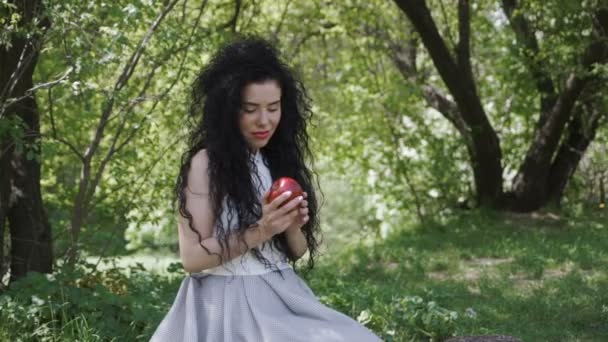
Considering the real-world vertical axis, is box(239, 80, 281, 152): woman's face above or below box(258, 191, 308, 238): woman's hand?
above

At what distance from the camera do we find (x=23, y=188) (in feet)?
18.5

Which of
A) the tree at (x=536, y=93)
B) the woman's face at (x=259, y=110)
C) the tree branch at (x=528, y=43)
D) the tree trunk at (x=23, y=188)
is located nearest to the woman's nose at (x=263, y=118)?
the woman's face at (x=259, y=110)

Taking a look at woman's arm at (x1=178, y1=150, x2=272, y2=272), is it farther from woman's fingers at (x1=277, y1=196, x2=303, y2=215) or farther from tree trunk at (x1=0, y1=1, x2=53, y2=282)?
tree trunk at (x1=0, y1=1, x2=53, y2=282)

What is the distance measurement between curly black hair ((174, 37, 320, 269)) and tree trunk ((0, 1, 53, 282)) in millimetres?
2481

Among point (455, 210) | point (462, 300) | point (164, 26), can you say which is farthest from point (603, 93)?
point (164, 26)

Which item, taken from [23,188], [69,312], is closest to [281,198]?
[69,312]

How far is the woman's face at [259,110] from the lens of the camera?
9.61 feet

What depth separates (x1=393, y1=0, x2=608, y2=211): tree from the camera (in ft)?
28.7

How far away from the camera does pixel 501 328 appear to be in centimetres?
562

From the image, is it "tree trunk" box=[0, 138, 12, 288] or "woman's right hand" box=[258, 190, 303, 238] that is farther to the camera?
"tree trunk" box=[0, 138, 12, 288]

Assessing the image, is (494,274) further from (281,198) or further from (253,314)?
(281,198)

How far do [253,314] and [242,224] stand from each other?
0.92 feet

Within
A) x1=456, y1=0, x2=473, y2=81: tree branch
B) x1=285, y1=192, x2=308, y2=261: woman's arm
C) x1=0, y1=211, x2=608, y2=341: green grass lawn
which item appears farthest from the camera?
x1=456, y1=0, x2=473, y2=81: tree branch

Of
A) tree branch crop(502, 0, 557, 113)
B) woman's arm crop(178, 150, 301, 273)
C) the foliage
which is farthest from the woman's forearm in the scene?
tree branch crop(502, 0, 557, 113)
